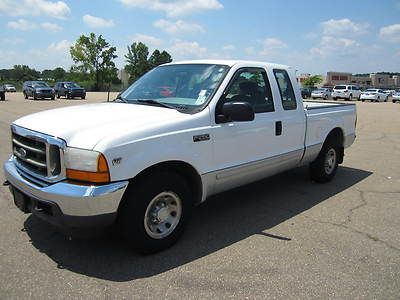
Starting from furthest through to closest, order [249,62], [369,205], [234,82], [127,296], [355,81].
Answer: [355,81], [369,205], [249,62], [234,82], [127,296]

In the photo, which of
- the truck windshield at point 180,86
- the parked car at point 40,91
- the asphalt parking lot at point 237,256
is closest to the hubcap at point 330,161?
the asphalt parking lot at point 237,256

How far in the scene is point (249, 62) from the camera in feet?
16.7

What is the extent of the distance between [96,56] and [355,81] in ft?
272

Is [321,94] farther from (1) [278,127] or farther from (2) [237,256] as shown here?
(2) [237,256]

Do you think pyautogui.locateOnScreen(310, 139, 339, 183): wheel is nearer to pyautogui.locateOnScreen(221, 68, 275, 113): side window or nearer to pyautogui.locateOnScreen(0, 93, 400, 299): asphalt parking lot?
pyautogui.locateOnScreen(0, 93, 400, 299): asphalt parking lot

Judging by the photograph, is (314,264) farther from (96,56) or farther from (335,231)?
(96,56)

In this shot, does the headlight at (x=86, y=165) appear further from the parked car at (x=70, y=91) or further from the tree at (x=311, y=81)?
the tree at (x=311, y=81)

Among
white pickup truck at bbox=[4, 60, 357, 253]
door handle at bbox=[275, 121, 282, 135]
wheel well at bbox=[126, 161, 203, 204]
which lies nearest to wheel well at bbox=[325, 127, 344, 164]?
white pickup truck at bbox=[4, 60, 357, 253]

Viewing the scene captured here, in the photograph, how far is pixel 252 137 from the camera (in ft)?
15.8

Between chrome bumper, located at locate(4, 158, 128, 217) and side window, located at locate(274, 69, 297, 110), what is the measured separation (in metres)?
2.80

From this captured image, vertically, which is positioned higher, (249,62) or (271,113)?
(249,62)

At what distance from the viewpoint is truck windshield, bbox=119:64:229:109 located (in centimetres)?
448

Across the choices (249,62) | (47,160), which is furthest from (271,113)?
(47,160)

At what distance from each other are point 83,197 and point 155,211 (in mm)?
811
